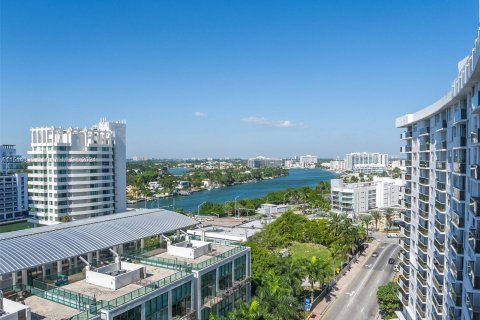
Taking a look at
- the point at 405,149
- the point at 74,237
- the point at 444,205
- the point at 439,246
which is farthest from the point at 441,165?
the point at 74,237

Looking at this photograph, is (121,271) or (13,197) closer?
(121,271)

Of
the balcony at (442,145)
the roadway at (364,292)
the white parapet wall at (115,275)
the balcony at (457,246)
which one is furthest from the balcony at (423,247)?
the white parapet wall at (115,275)

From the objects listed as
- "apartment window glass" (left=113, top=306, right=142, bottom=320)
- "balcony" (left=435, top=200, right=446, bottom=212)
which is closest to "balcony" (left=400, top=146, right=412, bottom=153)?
"balcony" (left=435, top=200, right=446, bottom=212)

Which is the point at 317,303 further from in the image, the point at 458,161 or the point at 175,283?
the point at 458,161

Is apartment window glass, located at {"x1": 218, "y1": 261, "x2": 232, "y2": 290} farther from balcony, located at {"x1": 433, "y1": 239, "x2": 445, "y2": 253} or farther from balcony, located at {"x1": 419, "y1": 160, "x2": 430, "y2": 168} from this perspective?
balcony, located at {"x1": 419, "y1": 160, "x2": 430, "y2": 168}

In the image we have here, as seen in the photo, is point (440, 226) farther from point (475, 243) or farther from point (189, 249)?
point (189, 249)

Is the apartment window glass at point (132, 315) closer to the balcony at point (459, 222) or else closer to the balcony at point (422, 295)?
the balcony at point (459, 222)
